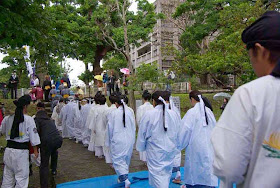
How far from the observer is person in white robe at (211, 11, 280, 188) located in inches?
48.8

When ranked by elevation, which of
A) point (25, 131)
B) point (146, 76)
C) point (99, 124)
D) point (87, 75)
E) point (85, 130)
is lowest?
point (85, 130)

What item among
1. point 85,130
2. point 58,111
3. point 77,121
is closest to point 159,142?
point 85,130

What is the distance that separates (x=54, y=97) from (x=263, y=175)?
13404 mm

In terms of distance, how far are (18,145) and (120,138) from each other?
2008mm

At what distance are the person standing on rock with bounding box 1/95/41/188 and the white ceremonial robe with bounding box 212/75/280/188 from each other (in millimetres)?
3931

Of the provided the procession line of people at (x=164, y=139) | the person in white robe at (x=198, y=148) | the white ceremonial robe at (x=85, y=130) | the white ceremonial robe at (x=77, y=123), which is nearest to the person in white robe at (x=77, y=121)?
the white ceremonial robe at (x=77, y=123)

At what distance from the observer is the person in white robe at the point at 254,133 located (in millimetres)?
1239

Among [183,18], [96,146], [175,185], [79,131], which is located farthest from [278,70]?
[183,18]

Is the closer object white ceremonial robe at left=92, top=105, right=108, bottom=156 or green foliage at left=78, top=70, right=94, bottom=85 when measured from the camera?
white ceremonial robe at left=92, top=105, right=108, bottom=156

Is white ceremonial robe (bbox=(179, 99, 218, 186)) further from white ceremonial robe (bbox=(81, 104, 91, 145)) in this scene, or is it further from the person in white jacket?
white ceremonial robe (bbox=(81, 104, 91, 145))

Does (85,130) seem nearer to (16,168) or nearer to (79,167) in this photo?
(79,167)

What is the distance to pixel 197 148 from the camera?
A: 4172 mm

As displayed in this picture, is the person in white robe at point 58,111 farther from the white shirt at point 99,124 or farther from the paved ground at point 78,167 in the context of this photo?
the white shirt at point 99,124

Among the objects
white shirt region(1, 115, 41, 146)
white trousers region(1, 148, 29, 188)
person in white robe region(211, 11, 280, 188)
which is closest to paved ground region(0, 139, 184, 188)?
white trousers region(1, 148, 29, 188)
